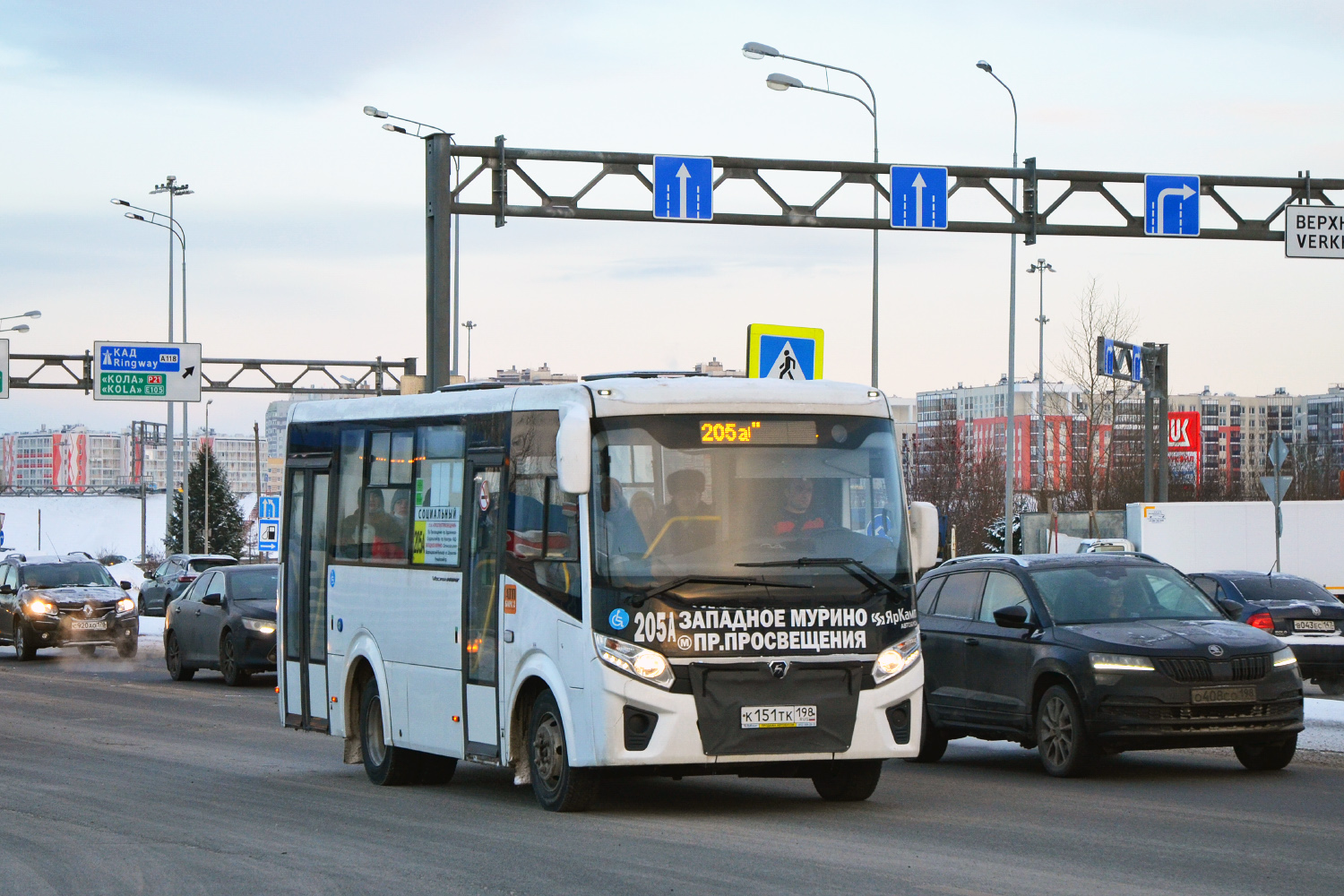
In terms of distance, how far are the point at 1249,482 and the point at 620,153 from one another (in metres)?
82.3

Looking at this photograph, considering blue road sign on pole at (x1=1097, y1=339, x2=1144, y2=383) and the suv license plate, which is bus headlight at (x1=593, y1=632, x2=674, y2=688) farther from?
blue road sign on pole at (x1=1097, y1=339, x2=1144, y2=383)

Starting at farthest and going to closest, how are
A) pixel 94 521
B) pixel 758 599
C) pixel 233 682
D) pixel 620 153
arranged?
pixel 94 521
pixel 233 682
pixel 620 153
pixel 758 599

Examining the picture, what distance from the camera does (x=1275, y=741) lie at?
1333 centimetres

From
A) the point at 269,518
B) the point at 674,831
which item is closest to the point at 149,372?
the point at 269,518

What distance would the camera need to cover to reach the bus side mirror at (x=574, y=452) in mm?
10547

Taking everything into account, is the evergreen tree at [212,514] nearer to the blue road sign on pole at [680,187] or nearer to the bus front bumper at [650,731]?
the blue road sign on pole at [680,187]

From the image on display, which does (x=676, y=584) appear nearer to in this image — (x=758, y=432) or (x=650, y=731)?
(x=650, y=731)

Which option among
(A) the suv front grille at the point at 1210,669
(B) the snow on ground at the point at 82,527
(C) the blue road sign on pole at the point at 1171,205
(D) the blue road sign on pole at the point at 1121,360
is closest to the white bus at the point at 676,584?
(A) the suv front grille at the point at 1210,669

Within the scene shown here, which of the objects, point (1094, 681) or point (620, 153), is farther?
point (620, 153)

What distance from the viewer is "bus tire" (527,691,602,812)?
10938mm

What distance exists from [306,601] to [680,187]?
11.5 metres

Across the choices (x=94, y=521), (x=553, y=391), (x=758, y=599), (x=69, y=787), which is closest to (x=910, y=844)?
(x=758, y=599)

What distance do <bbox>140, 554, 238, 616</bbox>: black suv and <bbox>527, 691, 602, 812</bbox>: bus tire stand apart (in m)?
33.8

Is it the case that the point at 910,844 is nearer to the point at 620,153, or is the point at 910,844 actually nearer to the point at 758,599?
the point at 758,599
